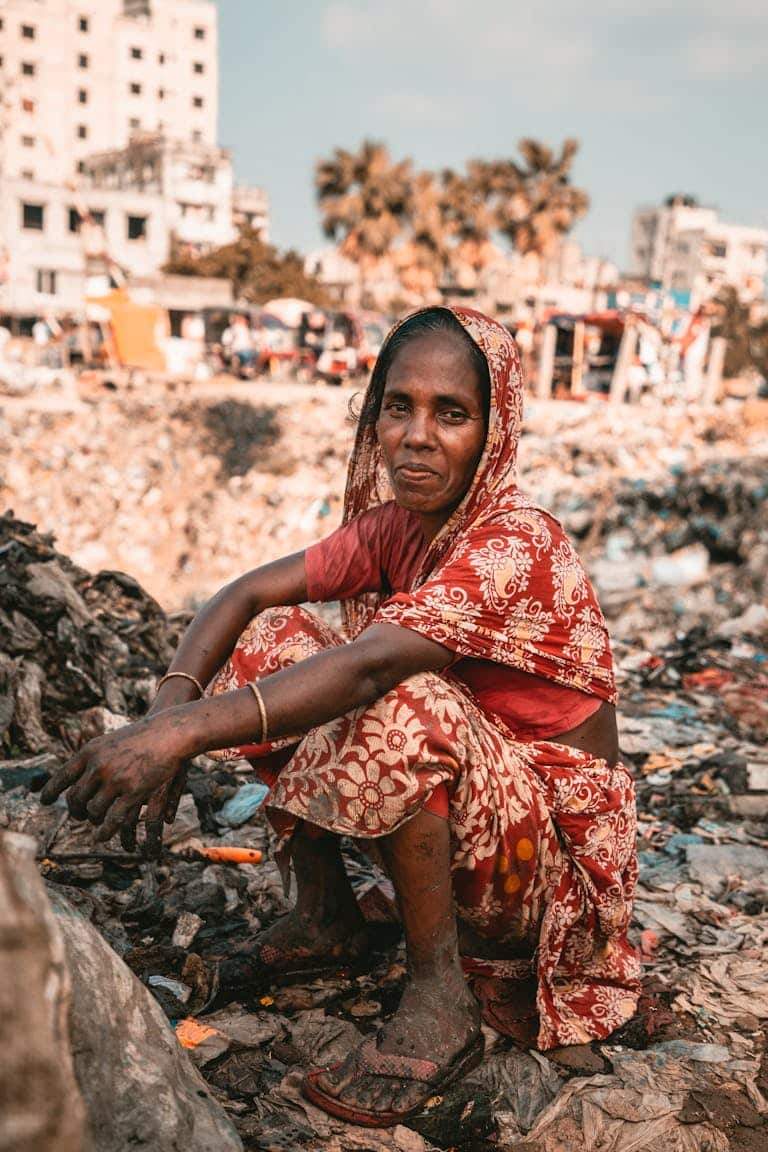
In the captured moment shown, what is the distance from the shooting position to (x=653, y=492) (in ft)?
37.8

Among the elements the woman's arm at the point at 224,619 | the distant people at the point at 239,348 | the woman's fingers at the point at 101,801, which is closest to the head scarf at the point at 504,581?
the woman's arm at the point at 224,619

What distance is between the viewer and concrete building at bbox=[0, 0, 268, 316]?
35562 mm

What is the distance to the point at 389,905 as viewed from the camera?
8.33 ft

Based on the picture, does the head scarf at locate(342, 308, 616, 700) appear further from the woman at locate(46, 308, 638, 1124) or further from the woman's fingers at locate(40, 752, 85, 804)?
the woman's fingers at locate(40, 752, 85, 804)

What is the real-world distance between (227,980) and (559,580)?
1221mm

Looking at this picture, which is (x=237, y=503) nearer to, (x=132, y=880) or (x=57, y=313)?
(x=132, y=880)

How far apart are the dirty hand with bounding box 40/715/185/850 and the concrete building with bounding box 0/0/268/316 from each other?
36394 millimetres

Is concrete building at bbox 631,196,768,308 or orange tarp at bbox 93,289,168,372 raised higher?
concrete building at bbox 631,196,768,308

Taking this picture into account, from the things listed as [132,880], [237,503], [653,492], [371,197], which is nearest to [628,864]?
[132,880]

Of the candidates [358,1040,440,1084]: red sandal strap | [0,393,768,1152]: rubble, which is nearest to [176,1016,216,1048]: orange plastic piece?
[0,393,768,1152]: rubble

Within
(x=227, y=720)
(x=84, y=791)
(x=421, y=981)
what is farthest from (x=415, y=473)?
(x=421, y=981)

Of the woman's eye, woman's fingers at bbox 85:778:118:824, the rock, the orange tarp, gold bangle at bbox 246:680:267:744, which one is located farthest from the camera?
the orange tarp

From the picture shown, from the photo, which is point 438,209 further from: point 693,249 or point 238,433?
point 693,249

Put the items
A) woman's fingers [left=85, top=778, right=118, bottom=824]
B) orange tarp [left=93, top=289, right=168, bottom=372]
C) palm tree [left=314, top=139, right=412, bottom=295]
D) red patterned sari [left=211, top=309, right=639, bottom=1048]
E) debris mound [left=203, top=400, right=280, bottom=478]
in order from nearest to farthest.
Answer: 1. woman's fingers [left=85, top=778, right=118, bottom=824]
2. red patterned sari [left=211, top=309, right=639, bottom=1048]
3. debris mound [left=203, top=400, right=280, bottom=478]
4. orange tarp [left=93, top=289, right=168, bottom=372]
5. palm tree [left=314, top=139, right=412, bottom=295]
